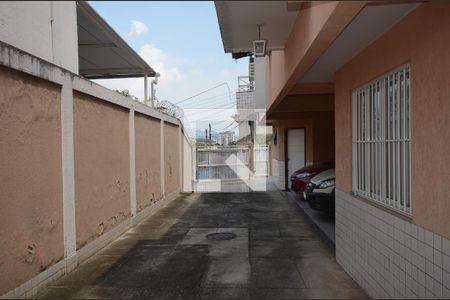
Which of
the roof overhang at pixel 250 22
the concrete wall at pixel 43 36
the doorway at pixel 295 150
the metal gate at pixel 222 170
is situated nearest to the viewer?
the roof overhang at pixel 250 22

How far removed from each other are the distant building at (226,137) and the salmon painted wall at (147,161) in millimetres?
14671

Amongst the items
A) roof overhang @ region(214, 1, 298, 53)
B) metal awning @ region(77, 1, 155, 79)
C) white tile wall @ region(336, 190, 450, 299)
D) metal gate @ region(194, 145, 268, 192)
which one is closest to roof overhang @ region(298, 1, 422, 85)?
roof overhang @ region(214, 1, 298, 53)

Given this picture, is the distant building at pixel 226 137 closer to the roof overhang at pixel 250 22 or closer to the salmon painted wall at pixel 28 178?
the roof overhang at pixel 250 22

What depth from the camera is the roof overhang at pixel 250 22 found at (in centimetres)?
415

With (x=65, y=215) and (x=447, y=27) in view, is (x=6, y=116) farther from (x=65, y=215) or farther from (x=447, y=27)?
(x=447, y=27)

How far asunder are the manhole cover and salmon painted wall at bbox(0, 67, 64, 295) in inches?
120

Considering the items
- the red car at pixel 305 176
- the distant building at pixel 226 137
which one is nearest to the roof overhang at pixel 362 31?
the red car at pixel 305 176

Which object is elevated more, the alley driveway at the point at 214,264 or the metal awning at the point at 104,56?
the metal awning at the point at 104,56

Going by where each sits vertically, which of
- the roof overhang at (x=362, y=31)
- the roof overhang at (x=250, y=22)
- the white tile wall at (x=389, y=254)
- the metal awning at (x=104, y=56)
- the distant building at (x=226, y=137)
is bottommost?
the white tile wall at (x=389, y=254)

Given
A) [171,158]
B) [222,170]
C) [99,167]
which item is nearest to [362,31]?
[99,167]

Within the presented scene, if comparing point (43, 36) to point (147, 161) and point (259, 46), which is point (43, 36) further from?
point (147, 161)

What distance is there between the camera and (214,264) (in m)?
5.71

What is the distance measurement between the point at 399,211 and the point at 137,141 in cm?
679

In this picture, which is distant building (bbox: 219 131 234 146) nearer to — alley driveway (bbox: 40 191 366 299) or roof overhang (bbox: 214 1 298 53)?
alley driveway (bbox: 40 191 366 299)
